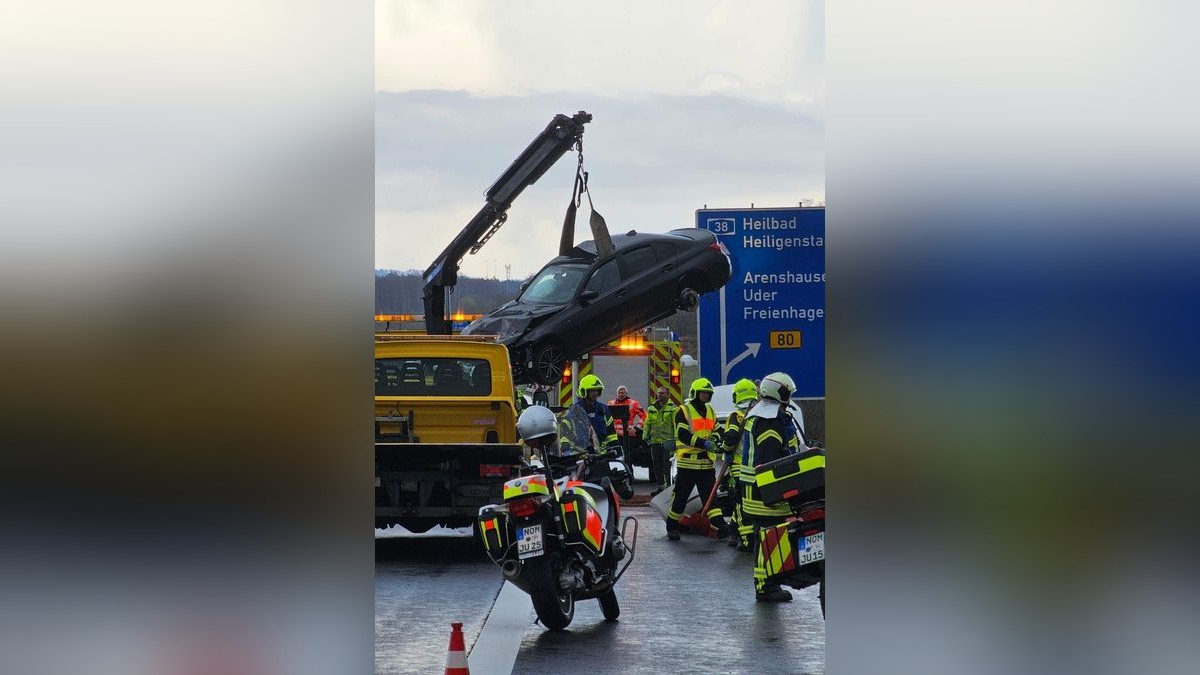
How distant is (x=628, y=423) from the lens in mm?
27797

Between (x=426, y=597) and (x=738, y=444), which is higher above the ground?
(x=738, y=444)

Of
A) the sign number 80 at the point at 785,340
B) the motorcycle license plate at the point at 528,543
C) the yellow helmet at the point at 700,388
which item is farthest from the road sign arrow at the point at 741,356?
the motorcycle license plate at the point at 528,543

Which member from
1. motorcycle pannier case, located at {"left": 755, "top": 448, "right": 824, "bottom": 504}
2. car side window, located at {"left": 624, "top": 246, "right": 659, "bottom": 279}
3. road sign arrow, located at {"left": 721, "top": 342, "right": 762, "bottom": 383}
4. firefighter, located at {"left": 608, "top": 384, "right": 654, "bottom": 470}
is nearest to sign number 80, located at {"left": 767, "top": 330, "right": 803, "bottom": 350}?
road sign arrow, located at {"left": 721, "top": 342, "right": 762, "bottom": 383}

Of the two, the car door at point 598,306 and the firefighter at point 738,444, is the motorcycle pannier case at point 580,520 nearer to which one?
the firefighter at point 738,444

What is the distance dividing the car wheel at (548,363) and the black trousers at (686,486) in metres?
6.57

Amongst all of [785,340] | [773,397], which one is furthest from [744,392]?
[785,340]

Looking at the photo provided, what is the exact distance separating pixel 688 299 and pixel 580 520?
46.0 feet

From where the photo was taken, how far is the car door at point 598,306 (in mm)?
24859

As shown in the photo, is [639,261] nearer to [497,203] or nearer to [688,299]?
[688,299]
